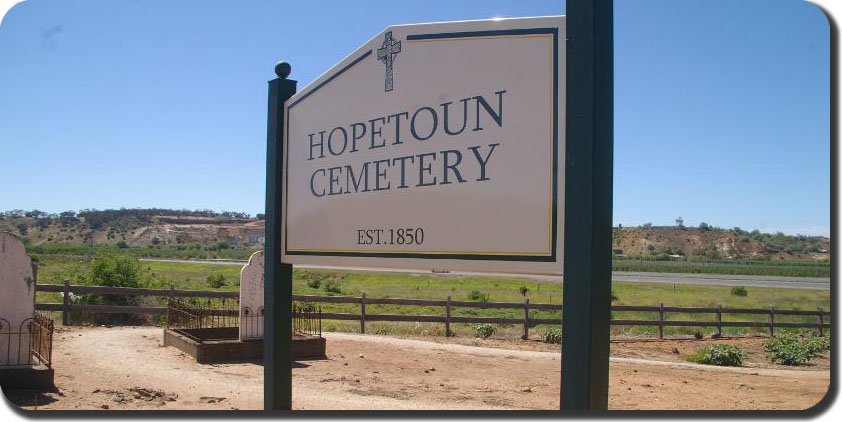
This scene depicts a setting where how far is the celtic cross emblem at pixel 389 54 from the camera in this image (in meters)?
3.43

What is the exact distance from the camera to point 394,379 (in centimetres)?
995

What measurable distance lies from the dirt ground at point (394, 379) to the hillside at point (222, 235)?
8698 cm

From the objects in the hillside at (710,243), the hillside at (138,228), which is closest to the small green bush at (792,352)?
the hillside at (710,243)

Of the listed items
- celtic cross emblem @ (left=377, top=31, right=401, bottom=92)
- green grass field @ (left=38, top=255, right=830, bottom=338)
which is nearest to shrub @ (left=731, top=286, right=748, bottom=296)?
green grass field @ (left=38, top=255, right=830, bottom=338)

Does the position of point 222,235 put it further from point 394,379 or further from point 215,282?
point 394,379

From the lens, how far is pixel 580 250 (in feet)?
7.83

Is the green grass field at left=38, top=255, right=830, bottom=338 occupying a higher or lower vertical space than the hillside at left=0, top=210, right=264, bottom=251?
lower

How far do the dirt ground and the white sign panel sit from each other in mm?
4556

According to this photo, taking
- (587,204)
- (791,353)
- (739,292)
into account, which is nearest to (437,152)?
(587,204)

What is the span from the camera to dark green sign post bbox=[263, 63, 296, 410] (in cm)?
425

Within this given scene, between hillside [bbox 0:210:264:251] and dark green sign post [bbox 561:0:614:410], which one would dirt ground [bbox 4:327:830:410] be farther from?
hillside [bbox 0:210:264:251]

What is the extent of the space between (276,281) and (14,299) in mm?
5767

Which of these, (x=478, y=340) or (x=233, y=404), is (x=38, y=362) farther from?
(x=478, y=340)

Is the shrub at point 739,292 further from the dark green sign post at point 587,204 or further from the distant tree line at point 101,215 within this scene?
the distant tree line at point 101,215
